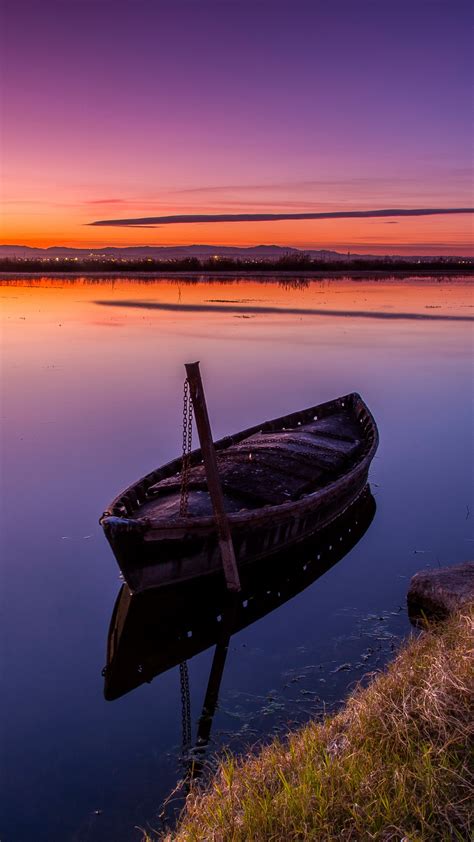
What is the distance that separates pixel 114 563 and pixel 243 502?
8.82ft

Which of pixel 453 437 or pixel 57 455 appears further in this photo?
pixel 453 437

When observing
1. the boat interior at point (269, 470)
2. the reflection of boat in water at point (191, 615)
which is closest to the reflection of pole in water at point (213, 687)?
the reflection of boat in water at point (191, 615)

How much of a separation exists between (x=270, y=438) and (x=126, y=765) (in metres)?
10.7

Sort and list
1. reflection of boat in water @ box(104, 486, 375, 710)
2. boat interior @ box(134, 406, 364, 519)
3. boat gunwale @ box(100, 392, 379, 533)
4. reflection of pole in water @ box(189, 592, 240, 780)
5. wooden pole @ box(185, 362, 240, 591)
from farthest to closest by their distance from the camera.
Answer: boat interior @ box(134, 406, 364, 519)
wooden pole @ box(185, 362, 240, 591)
boat gunwale @ box(100, 392, 379, 533)
reflection of boat in water @ box(104, 486, 375, 710)
reflection of pole in water @ box(189, 592, 240, 780)

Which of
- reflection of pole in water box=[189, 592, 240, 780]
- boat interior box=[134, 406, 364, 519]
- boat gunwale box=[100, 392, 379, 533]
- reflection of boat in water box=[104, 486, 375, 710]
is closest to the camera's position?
reflection of pole in water box=[189, 592, 240, 780]

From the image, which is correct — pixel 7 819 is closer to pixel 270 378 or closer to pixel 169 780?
pixel 169 780

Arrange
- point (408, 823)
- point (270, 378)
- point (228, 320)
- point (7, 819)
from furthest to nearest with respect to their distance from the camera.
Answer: point (228, 320) → point (270, 378) → point (7, 819) → point (408, 823)

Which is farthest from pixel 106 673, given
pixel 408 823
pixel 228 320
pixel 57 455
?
pixel 228 320

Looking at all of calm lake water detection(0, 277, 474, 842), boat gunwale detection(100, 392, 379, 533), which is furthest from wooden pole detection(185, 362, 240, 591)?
calm lake water detection(0, 277, 474, 842)

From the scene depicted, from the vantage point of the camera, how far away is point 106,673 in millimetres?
10281

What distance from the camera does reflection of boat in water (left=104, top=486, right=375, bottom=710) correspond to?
10570 mm

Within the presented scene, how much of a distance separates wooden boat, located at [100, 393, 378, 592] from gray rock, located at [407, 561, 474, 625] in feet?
9.27

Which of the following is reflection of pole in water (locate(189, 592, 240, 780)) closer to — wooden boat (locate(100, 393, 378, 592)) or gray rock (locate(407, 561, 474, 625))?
wooden boat (locate(100, 393, 378, 592))

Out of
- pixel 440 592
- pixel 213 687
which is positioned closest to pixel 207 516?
pixel 213 687
